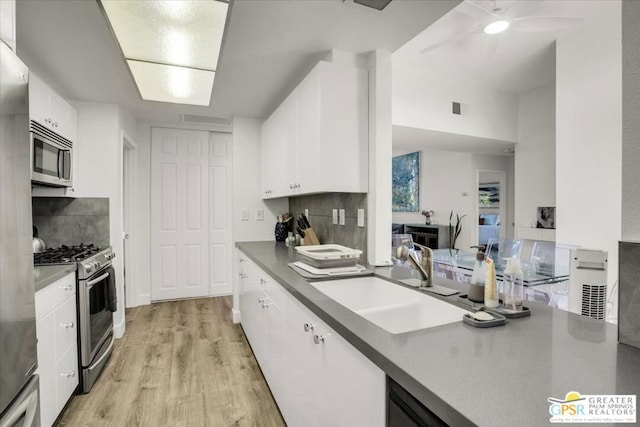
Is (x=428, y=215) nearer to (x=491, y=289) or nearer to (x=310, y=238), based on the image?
(x=310, y=238)

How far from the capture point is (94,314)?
2340 mm

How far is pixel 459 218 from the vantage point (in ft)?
20.8

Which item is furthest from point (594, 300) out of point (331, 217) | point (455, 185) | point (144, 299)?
point (455, 185)

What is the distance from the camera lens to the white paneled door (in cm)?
420

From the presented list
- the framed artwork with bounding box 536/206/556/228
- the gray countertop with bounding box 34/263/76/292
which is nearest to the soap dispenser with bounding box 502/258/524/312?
the gray countertop with bounding box 34/263/76/292

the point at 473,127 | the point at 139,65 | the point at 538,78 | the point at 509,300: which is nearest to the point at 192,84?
the point at 139,65

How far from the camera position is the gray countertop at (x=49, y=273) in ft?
5.53

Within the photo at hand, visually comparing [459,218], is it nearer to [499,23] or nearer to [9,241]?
[499,23]

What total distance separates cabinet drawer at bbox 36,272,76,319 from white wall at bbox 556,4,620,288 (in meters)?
4.07

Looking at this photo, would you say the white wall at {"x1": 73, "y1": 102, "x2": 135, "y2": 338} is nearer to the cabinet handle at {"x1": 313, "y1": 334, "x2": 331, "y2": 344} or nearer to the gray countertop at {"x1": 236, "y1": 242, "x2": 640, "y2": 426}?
the cabinet handle at {"x1": 313, "y1": 334, "x2": 331, "y2": 344}

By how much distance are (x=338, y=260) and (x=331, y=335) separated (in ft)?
2.53

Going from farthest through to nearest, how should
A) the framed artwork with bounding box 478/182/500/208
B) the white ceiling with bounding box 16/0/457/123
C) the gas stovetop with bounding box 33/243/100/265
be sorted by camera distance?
1. the framed artwork with bounding box 478/182/500/208
2. the gas stovetop with bounding box 33/243/100/265
3. the white ceiling with bounding box 16/0/457/123

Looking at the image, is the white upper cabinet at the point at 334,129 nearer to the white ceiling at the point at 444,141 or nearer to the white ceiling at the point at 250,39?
the white ceiling at the point at 250,39

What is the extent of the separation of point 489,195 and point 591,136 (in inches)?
131
